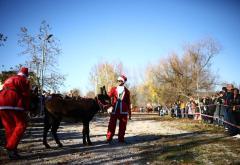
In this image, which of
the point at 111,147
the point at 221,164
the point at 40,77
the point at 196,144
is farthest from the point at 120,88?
the point at 40,77

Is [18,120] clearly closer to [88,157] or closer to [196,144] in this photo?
[88,157]

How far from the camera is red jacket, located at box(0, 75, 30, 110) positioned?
23.6ft

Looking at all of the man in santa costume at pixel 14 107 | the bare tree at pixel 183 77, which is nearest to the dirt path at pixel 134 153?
the man in santa costume at pixel 14 107

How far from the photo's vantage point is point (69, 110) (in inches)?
360

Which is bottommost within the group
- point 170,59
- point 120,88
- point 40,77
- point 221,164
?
point 221,164

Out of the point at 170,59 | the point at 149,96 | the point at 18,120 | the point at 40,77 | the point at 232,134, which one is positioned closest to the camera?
the point at 18,120

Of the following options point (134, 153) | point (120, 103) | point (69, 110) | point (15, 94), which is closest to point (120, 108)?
point (120, 103)

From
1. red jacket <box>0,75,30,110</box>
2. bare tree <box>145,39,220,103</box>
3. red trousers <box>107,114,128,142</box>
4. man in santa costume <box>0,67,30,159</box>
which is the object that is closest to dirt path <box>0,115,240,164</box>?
red trousers <box>107,114,128,142</box>

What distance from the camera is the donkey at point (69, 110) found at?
29.1 feet

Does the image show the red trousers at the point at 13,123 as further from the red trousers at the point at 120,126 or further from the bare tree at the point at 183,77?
the bare tree at the point at 183,77

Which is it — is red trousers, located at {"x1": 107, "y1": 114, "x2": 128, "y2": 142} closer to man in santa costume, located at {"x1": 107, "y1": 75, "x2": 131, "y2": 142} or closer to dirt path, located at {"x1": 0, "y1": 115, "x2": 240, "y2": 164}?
man in santa costume, located at {"x1": 107, "y1": 75, "x2": 131, "y2": 142}

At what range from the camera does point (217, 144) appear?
926 cm

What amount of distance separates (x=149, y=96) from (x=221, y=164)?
72139 mm

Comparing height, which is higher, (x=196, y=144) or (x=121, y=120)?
(x=121, y=120)
